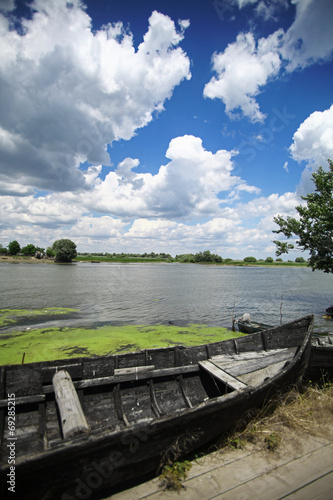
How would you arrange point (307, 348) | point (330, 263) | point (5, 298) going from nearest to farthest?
point (307, 348) → point (330, 263) → point (5, 298)

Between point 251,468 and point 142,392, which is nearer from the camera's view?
point 251,468

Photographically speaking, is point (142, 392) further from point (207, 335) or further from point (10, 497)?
point (207, 335)

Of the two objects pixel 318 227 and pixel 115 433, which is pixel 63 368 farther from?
pixel 318 227

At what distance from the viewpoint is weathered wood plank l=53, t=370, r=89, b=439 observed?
153 inches

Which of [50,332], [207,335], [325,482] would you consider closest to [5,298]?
[50,332]

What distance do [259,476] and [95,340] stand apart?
11375mm

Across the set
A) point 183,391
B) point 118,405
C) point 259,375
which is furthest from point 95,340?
point 259,375

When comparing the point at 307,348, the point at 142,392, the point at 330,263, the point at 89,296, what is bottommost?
the point at 89,296

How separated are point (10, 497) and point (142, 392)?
324 centimetres

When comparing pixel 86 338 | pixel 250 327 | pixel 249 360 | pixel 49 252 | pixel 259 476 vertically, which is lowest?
pixel 86 338

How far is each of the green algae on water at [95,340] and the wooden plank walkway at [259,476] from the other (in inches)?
334

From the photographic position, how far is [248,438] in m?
4.70

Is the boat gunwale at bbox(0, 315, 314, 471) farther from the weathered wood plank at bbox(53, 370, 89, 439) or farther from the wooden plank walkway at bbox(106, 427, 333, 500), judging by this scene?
the wooden plank walkway at bbox(106, 427, 333, 500)

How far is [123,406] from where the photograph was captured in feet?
18.1
